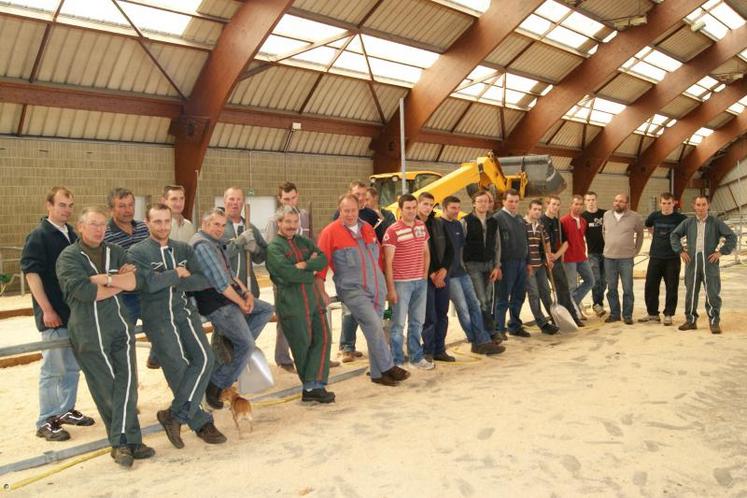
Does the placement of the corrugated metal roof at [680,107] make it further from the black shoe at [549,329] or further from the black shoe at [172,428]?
the black shoe at [172,428]

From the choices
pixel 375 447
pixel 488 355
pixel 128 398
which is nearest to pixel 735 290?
pixel 488 355

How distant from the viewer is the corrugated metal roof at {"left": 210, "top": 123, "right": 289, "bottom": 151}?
1645cm

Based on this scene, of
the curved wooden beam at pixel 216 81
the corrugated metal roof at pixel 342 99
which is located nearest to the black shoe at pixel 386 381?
the curved wooden beam at pixel 216 81

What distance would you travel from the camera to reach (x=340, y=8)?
15.0 meters

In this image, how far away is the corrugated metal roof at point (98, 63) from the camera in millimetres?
12562

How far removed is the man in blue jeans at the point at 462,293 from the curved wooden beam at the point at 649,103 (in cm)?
1950

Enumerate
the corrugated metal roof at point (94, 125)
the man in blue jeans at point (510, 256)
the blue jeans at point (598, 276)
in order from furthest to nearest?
the corrugated metal roof at point (94, 125) < the blue jeans at point (598, 276) < the man in blue jeans at point (510, 256)

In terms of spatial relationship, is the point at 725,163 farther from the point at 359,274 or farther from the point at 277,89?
the point at 359,274

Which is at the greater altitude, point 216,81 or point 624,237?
point 216,81

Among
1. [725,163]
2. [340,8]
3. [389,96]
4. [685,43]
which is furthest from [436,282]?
[725,163]

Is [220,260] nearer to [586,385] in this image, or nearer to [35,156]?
[586,385]

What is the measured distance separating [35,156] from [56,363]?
9969mm

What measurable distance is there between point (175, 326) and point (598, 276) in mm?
6850

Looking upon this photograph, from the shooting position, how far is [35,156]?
43.9 feet
